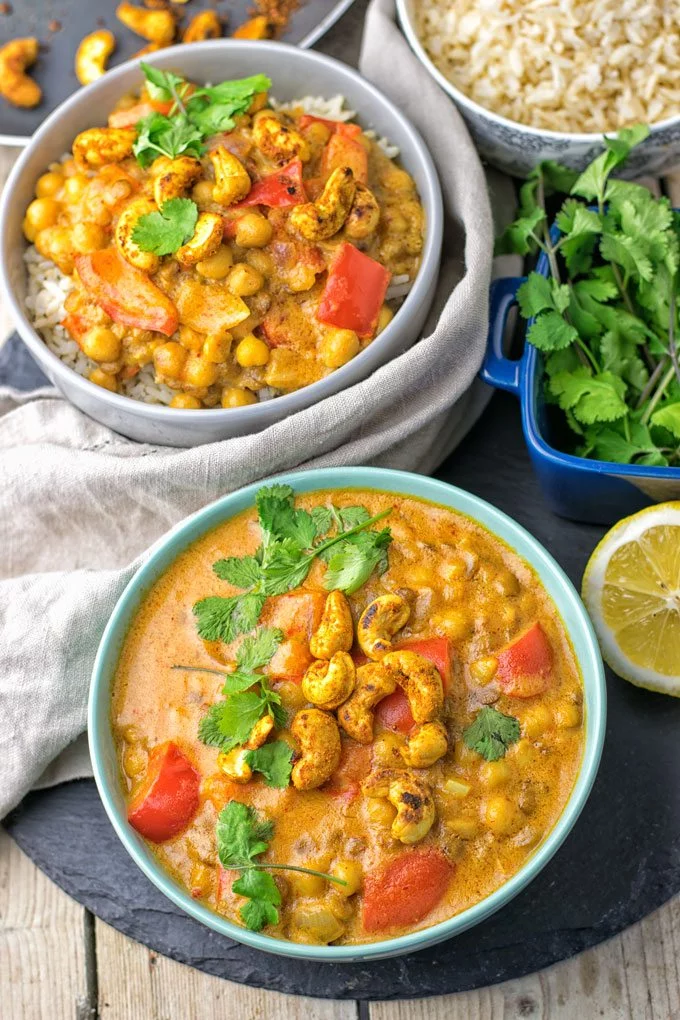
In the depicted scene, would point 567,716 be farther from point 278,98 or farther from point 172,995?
point 278,98

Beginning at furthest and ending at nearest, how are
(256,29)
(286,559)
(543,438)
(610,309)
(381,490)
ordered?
1. (256,29)
2. (610,309)
3. (543,438)
4. (381,490)
5. (286,559)

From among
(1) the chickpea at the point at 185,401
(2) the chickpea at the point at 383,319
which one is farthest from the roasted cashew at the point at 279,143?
(1) the chickpea at the point at 185,401

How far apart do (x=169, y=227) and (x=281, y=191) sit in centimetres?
33

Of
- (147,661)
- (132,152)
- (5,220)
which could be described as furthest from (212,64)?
(147,661)

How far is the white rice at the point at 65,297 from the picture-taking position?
3.32m

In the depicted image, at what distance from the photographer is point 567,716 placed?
9.14ft

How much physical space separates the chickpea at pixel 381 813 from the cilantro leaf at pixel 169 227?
154 centimetres

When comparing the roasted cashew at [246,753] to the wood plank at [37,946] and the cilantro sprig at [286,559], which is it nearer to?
the cilantro sprig at [286,559]

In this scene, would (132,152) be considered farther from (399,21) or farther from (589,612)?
(589,612)

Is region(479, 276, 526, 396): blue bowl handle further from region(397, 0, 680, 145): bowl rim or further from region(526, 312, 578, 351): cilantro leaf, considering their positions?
region(397, 0, 680, 145): bowl rim

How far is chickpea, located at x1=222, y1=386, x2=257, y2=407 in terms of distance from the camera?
10.6 ft

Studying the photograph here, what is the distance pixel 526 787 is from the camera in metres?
2.74

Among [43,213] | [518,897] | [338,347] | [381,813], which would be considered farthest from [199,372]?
[518,897]

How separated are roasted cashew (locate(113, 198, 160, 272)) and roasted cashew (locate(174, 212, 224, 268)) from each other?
0.08m
